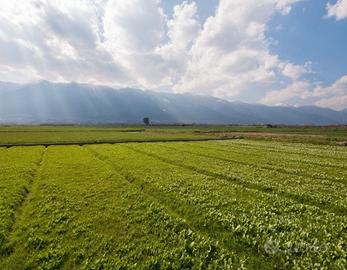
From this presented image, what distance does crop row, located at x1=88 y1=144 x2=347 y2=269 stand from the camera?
11.3 meters

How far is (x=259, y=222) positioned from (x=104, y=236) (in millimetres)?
9135

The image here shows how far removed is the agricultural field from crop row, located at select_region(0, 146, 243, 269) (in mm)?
57

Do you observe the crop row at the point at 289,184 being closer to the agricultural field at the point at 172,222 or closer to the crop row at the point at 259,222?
the agricultural field at the point at 172,222

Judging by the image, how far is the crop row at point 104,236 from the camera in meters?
11.2

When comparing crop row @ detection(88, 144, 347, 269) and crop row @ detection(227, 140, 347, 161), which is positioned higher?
A: crop row @ detection(88, 144, 347, 269)

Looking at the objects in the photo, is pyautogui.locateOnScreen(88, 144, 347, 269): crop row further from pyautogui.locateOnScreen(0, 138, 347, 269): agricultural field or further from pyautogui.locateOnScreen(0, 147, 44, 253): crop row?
pyautogui.locateOnScreen(0, 147, 44, 253): crop row

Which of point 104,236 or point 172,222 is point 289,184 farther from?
point 104,236

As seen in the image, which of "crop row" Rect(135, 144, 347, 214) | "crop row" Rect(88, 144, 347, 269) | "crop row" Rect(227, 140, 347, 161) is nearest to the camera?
"crop row" Rect(88, 144, 347, 269)

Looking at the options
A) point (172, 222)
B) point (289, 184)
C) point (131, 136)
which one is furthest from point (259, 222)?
point (131, 136)

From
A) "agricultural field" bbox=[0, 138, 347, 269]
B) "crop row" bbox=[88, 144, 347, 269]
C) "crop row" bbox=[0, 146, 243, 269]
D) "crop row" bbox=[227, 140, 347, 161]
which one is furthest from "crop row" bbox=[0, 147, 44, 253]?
"crop row" bbox=[227, 140, 347, 161]

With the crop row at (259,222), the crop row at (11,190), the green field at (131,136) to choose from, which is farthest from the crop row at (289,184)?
the green field at (131,136)

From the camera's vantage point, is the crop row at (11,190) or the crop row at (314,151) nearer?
the crop row at (11,190)

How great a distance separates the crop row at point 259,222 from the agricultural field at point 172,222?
55 mm

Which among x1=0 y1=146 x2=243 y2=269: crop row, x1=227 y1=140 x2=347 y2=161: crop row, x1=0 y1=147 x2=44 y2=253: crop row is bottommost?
x1=227 y1=140 x2=347 y2=161: crop row
